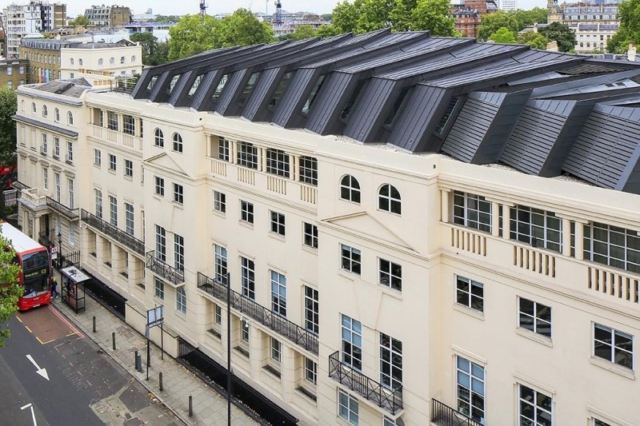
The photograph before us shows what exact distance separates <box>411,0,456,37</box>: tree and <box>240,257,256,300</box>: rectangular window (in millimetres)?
51811

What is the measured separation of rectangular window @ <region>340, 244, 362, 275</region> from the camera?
2339cm

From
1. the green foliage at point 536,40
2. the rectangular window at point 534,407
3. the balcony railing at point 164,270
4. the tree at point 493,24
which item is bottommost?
the rectangular window at point 534,407

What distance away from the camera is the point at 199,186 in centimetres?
3145

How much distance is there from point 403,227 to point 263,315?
10.1 m

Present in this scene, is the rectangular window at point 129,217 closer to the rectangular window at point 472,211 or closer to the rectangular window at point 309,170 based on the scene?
the rectangular window at point 309,170

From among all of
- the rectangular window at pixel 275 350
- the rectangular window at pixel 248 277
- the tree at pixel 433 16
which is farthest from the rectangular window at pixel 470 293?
the tree at pixel 433 16

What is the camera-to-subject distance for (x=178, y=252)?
33344 millimetres

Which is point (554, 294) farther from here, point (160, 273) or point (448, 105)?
point (160, 273)

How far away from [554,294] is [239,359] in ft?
55.8

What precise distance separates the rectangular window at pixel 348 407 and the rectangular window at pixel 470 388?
4.51 m

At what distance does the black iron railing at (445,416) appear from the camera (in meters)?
21.3

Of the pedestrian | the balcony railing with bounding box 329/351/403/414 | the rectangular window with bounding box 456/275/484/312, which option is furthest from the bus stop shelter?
the rectangular window with bounding box 456/275/484/312

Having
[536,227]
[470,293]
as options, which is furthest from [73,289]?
[536,227]

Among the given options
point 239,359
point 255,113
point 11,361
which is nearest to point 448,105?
point 255,113
